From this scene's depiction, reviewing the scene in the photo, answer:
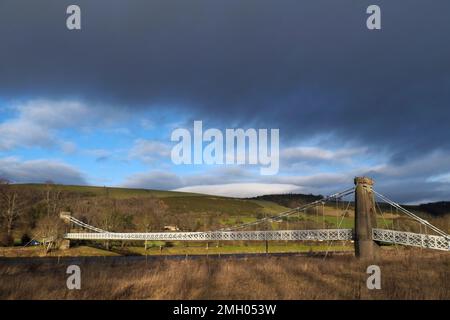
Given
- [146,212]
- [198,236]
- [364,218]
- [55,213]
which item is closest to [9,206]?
[55,213]

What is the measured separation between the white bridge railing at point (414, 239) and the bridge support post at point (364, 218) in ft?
5.25

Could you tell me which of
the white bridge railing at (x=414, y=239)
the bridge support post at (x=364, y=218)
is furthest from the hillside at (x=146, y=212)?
the bridge support post at (x=364, y=218)

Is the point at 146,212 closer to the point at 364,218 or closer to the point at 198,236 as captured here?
the point at 198,236

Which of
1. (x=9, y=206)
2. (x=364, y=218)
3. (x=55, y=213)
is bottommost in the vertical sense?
(x=364, y=218)

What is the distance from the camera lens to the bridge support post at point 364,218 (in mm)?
48344

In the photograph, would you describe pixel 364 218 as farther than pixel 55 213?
No

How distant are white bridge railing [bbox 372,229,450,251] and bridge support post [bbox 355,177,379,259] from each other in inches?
63.0

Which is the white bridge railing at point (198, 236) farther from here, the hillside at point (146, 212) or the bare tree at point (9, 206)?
the bare tree at point (9, 206)

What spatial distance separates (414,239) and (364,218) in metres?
9.41

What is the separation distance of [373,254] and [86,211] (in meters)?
86.6

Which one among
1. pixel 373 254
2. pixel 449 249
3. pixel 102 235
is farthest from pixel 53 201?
pixel 449 249

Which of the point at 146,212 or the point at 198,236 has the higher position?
the point at 146,212

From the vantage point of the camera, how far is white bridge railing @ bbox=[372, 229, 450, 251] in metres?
50.5

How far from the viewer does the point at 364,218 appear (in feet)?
169
